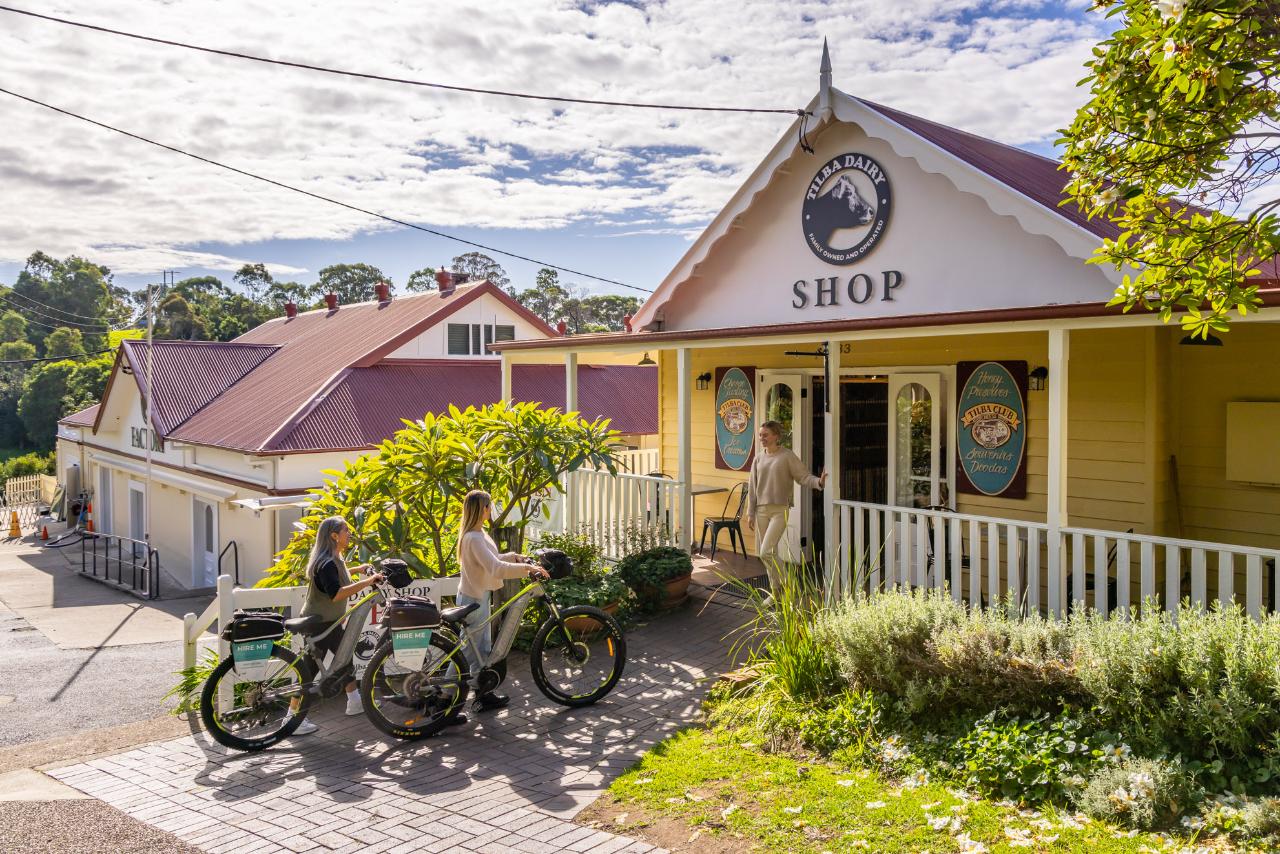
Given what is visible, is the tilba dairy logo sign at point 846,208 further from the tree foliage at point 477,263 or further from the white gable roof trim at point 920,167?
the tree foliage at point 477,263

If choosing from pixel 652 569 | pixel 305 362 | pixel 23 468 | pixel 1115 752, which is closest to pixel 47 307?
pixel 23 468

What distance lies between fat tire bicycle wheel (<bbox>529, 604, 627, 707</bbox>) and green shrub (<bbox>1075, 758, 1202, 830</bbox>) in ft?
11.1

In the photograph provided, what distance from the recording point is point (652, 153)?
84.1 ft

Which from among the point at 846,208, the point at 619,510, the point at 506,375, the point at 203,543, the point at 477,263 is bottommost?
the point at 203,543

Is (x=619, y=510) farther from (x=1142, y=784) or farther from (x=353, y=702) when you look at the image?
(x=1142, y=784)

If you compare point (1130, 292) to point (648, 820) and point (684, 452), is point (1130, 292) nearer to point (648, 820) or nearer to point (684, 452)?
point (648, 820)

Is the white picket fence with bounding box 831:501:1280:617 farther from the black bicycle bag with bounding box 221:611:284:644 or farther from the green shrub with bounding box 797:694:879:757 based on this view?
the black bicycle bag with bounding box 221:611:284:644

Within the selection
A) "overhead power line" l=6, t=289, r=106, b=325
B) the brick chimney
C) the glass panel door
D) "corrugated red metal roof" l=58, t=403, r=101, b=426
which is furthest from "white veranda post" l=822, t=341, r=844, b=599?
"overhead power line" l=6, t=289, r=106, b=325

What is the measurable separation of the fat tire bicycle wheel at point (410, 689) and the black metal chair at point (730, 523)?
16.0ft

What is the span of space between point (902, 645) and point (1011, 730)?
920mm

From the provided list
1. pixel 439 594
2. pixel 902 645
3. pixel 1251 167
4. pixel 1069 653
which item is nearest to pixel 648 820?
pixel 902 645

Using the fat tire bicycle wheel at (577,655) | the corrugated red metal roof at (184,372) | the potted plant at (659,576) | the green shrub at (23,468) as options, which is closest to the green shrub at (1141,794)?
the fat tire bicycle wheel at (577,655)

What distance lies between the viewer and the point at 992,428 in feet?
31.3

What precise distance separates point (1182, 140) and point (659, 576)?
5.58m
